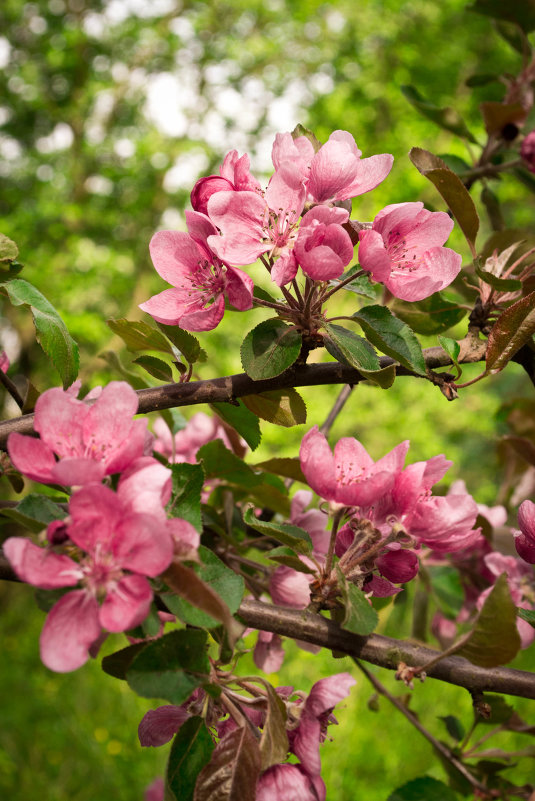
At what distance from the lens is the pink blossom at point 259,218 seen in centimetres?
51

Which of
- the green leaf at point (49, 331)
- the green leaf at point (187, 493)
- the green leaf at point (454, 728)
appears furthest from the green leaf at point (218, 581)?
the green leaf at point (454, 728)

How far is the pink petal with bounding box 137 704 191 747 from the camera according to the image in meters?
0.54

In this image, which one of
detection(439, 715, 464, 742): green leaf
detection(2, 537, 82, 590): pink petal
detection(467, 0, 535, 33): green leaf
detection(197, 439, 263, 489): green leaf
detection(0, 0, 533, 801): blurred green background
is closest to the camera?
detection(2, 537, 82, 590): pink petal

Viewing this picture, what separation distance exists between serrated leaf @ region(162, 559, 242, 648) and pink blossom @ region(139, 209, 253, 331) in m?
0.22

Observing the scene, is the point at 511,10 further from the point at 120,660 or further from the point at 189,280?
the point at 120,660

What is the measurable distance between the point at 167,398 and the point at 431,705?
9.56 ft

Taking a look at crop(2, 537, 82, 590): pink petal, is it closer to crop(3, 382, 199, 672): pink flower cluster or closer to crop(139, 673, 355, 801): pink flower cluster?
crop(3, 382, 199, 672): pink flower cluster

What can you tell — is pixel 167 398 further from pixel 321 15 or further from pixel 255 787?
pixel 321 15

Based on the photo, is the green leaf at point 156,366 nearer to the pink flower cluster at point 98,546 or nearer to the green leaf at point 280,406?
the green leaf at point 280,406

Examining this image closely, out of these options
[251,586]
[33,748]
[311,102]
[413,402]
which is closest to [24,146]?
[311,102]

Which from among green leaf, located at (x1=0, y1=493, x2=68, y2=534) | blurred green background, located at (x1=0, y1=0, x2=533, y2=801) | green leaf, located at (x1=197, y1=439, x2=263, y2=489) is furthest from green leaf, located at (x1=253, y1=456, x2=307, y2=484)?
blurred green background, located at (x1=0, y1=0, x2=533, y2=801)

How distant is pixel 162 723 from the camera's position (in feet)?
1.77

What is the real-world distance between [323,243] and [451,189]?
0.19 m

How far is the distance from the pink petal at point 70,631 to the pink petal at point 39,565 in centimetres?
1
